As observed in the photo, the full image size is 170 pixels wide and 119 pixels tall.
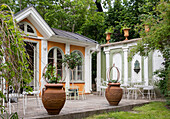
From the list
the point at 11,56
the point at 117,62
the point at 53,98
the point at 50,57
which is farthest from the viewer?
the point at 117,62

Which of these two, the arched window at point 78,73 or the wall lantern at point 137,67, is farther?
the arched window at point 78,73

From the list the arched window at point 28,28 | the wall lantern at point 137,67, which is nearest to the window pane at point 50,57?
the arched window at point 28,28

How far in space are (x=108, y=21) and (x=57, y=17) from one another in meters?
4.32

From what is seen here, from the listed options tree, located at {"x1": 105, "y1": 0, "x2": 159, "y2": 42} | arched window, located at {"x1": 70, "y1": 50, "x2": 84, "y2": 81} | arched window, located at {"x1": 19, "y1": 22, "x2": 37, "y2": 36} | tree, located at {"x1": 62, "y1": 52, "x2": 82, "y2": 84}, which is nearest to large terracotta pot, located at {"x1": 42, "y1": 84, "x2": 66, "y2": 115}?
tree, located at {"x1": 62, "y1": 52, "x2": 82, "y2": 84}

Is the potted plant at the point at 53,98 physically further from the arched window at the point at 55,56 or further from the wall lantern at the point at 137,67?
the wall lantern at the point at 137,67

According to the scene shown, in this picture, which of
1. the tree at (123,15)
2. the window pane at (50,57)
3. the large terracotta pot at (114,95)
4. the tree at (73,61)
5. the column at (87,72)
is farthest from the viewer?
the tree at (123,15)

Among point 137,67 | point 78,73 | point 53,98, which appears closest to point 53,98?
point 53,98

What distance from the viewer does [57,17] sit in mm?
17938

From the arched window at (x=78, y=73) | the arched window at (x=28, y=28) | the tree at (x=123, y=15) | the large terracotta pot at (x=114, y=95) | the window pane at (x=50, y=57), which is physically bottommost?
the large terracotta pot at (x=114, y=95)

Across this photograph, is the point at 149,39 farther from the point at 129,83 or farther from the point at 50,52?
the point at 50,52

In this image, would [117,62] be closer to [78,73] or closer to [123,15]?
[78,73]

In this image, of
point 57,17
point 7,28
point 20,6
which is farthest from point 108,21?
A: point 7,28

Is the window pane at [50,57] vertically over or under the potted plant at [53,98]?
over

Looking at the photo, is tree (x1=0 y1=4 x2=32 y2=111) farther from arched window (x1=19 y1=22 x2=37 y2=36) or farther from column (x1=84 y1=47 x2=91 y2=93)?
column (x1=84 y1=47 x2=91 y2=93)
